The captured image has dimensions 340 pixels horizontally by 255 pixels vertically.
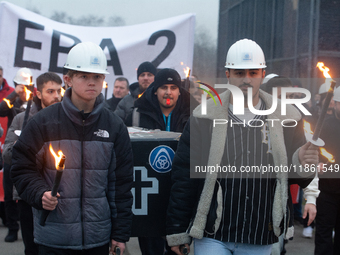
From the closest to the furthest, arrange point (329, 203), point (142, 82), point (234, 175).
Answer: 1. point (234, 175)
2. point (329, 203)
3. point (142, 82)

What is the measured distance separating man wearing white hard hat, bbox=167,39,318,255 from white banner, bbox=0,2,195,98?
5.25 metres

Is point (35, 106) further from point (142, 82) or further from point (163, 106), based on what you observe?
point (142, 82)

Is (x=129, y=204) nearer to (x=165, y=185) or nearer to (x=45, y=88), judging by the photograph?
(x=165, y=185)

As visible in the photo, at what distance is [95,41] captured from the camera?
8.66 metres

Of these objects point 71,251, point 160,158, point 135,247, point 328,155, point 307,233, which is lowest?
point 135,247

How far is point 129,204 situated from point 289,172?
1.04 meters

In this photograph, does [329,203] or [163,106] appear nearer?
[163,106]

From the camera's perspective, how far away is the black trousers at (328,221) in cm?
480

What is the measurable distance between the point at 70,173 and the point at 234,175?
99cm

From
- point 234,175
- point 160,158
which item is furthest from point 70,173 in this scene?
point 234,175

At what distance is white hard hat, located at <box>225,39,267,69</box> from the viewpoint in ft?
9.62

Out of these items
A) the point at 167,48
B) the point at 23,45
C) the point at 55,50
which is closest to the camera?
the point at 23,45

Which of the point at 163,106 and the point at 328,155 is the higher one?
the point at 163,106

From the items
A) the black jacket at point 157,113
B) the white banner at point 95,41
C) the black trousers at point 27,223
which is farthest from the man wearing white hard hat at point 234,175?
the white banner at point 95,41
